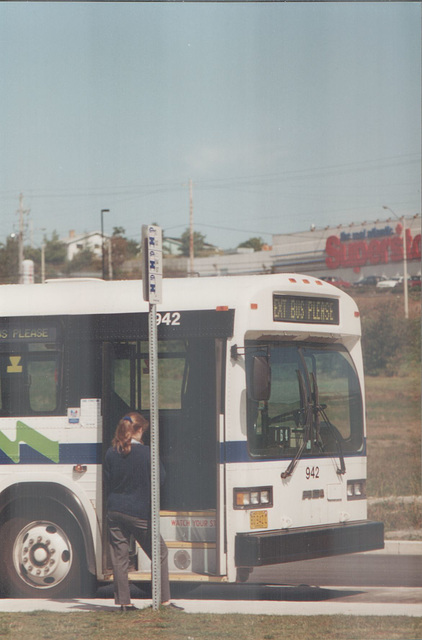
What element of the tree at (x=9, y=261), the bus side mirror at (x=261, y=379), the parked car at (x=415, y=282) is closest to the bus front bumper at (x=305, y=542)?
the bus side mirror at (x=261, y=379)

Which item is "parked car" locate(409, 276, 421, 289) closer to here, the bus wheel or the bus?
the bus

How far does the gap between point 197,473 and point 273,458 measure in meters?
0.75

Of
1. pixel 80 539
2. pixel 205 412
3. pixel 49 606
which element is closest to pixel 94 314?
pixel 205 412

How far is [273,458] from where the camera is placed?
31.2ft

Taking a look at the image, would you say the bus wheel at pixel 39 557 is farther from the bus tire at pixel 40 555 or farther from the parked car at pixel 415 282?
the parked car at pixel 415 282

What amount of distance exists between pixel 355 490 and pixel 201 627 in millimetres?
3029

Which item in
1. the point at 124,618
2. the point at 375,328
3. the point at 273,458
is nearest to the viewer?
the point at 124,618

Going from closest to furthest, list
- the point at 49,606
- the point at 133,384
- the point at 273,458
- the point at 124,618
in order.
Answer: the point at 124,618 < the point at 49,606 < the point at 273,458 < the point at 133,384

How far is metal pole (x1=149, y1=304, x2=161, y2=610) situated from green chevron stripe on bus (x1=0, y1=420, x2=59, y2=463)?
5.70ft

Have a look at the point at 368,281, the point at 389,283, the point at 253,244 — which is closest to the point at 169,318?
the point at 389,283

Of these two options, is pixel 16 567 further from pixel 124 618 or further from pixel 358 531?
pixel 358 531

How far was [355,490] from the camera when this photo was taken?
10.3 meters

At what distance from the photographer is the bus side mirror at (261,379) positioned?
30.0 ft

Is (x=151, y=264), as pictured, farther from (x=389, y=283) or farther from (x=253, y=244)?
(x=253, y=244)
